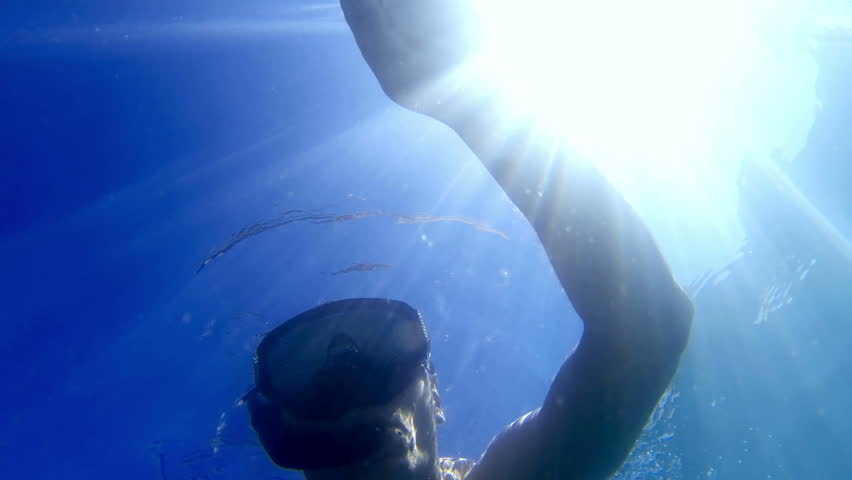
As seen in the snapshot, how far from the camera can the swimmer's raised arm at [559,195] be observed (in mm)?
1037

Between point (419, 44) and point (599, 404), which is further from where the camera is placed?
point (599, 404)

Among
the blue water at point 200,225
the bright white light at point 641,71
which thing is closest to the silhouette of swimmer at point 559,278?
the bright white light at point 641,71

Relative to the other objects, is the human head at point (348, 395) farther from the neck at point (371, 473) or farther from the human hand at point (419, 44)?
the human hand at point (419, 44)

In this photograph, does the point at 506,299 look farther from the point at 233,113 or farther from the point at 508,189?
the point at 508,189

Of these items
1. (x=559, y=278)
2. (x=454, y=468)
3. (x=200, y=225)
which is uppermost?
(x=559, y=278)

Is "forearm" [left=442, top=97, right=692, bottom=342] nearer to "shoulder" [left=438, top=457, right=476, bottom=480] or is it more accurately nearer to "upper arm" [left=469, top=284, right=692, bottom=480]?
"upper arm" [left=469, top=284, right=692, bottom=480]

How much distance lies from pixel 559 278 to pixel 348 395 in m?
1.55

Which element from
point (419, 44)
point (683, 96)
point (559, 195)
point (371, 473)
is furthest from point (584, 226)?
point (683, 96)

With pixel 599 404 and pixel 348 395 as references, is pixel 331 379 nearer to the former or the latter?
pixel 348 395

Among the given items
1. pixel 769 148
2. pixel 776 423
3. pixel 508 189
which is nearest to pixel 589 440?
pixel 508 189

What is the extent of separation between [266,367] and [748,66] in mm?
14517

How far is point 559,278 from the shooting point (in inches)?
47.3

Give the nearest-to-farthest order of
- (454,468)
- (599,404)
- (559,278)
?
(559,278), (599,404), (454,468)

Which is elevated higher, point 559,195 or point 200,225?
point 559,195
